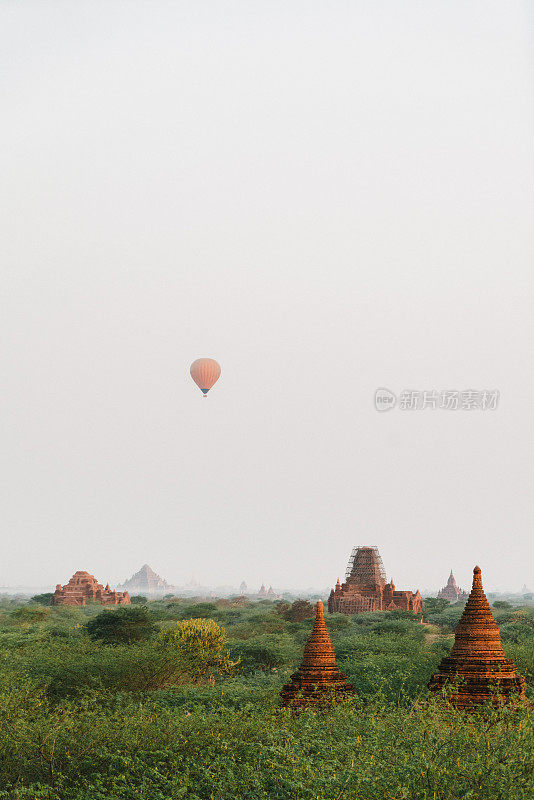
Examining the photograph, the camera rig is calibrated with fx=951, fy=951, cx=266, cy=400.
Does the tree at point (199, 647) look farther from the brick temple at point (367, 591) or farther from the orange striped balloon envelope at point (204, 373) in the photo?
the brick temple at point (367, 591)

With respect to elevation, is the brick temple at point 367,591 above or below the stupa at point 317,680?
above

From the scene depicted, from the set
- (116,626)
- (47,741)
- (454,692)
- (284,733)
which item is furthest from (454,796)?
(116,626)

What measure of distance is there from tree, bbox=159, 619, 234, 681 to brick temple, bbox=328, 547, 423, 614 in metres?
49.8

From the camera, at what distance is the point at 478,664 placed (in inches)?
1160

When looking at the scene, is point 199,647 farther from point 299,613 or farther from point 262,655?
point 299,613

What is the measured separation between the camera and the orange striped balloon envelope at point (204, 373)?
83312mm

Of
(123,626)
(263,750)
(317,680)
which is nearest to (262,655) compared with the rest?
(123,626)

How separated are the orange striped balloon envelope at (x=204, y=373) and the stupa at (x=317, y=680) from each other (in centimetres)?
5285

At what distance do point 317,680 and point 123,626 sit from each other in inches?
2202

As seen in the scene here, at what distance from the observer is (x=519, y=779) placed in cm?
2116

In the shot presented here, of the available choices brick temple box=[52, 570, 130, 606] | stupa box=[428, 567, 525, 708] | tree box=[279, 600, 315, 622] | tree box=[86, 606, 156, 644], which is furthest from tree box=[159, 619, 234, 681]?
brick temple box=[52, 570, 130, 606]

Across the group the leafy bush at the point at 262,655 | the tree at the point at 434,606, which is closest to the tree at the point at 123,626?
the leafy bush at the point at 262,655

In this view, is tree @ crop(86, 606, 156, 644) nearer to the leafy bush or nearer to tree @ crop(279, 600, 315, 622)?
the leafy bush

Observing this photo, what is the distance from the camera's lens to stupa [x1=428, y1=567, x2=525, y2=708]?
28984 mm
